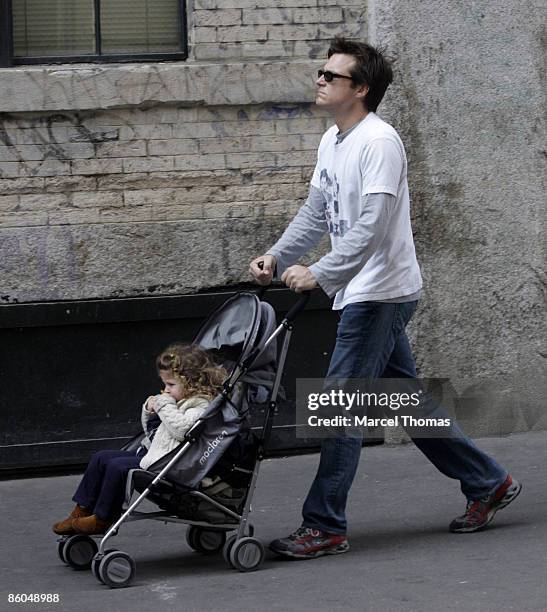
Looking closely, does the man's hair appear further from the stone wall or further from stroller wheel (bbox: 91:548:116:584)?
stroller wheel (bbox: 91:548:116:584)

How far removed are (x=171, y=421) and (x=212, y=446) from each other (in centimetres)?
18

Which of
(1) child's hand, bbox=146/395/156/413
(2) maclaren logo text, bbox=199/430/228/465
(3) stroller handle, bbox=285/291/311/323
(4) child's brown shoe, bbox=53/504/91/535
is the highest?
(3) stroller handle, bbox=285/291/311/323

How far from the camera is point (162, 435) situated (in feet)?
16.6

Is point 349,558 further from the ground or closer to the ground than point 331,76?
closer to the ground

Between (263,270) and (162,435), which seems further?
(263,270)

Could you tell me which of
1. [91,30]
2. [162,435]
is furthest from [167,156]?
[162,435]

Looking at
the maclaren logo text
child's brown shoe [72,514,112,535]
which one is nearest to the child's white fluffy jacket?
the maclaren logo text

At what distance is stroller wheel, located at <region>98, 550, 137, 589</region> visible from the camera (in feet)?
16.0

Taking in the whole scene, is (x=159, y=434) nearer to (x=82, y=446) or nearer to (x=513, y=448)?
(x=82, y=446)

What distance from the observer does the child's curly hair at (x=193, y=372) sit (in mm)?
5078

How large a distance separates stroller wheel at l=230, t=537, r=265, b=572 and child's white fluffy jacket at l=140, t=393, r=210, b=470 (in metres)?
0.46

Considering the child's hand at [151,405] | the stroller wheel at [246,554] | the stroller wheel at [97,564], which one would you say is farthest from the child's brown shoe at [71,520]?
the stroller wheel at [246,554]

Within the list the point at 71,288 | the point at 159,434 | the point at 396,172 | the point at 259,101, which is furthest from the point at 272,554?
the point at 259,101

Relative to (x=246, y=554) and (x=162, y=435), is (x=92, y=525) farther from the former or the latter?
(x=246, y=554)
